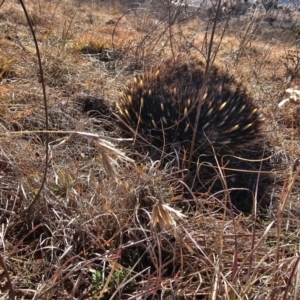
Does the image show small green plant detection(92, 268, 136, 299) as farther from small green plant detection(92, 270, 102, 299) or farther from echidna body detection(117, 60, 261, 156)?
echidna body detection(117, 60, 261, 156)

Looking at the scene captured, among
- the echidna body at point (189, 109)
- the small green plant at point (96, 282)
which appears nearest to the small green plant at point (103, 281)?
the small green plant at point (96, 282)

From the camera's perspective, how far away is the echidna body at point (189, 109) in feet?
8.27

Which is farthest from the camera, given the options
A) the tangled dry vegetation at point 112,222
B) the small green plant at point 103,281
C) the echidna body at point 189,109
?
the echidna body at point 189,109

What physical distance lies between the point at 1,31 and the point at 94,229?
298 centimetres

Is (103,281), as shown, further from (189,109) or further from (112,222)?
(189,109)

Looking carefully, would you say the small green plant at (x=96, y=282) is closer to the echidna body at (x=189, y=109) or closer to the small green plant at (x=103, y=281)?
the small green plant at (x=103, y=281)

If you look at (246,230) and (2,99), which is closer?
(246,230)

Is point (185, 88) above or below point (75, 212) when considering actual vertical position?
above

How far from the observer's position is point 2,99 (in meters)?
2.50

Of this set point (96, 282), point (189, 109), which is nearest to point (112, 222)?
point (96, 282)

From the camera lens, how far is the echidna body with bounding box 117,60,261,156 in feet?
8.27

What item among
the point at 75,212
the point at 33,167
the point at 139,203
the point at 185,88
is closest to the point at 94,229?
the point at 75,212

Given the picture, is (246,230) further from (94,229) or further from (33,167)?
(33,167)

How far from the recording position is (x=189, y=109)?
2.49 meters
